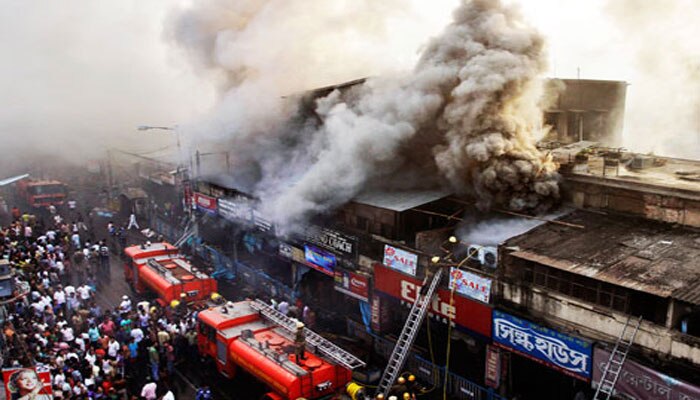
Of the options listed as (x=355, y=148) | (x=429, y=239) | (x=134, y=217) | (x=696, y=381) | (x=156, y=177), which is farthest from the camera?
(x=156, y=177)

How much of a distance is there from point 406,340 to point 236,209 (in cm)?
1253

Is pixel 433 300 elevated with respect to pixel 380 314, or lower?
elevated

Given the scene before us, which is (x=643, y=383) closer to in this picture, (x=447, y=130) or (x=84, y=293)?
(x=447, y=130)

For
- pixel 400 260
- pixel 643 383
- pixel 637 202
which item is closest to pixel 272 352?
pixel 400 260

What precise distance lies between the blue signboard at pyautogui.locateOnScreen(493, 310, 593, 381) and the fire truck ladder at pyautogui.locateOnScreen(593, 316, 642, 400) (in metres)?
0.47

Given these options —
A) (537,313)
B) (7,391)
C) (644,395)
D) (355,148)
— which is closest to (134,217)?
(355,148)

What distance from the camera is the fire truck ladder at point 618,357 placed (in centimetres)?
1276

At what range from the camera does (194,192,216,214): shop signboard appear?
2822 centimetres

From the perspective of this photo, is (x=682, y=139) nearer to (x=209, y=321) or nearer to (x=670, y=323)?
(x=670, y=323)

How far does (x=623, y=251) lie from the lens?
1534 cm

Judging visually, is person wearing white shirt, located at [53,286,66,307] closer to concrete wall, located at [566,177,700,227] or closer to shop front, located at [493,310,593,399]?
shop front, located at [493,310,593,399]

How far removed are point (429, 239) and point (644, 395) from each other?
8385 millimetres

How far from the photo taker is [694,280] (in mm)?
13125

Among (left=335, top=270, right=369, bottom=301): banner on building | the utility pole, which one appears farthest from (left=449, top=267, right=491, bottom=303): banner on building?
the utility pole
